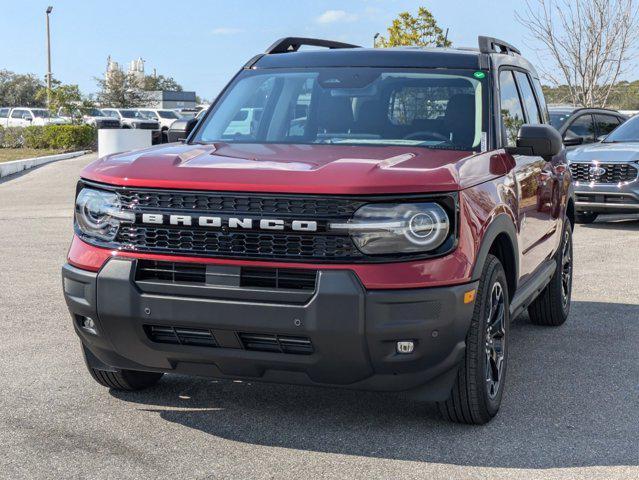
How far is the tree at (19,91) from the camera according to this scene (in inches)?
3029

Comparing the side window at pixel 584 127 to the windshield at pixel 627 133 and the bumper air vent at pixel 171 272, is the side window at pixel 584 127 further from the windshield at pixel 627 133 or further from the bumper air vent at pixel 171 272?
the bumper air vent at pixel 171 272

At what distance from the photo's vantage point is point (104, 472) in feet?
13.7

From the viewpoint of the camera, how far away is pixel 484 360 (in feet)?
15.4

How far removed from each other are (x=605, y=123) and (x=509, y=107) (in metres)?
11.7

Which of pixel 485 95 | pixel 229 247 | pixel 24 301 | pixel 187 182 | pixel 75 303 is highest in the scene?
pixel 485 95

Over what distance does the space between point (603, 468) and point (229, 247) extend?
189 cm

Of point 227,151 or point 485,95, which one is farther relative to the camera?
point 485,95

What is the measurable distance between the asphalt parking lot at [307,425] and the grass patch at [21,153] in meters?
22.4

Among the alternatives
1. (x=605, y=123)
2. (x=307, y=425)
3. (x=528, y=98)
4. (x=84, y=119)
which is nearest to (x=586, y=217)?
(x=605, y=123)

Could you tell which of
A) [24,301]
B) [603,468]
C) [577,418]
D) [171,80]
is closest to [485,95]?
[577,418]

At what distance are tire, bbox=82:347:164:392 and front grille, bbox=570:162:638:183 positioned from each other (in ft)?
31.2

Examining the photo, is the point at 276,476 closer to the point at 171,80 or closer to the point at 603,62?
the point at 603,62

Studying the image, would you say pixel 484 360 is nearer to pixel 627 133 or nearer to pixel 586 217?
pixel 586 217

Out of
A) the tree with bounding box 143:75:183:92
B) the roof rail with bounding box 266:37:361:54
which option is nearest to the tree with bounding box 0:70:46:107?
the tree with bounding box 143:75:183:92
